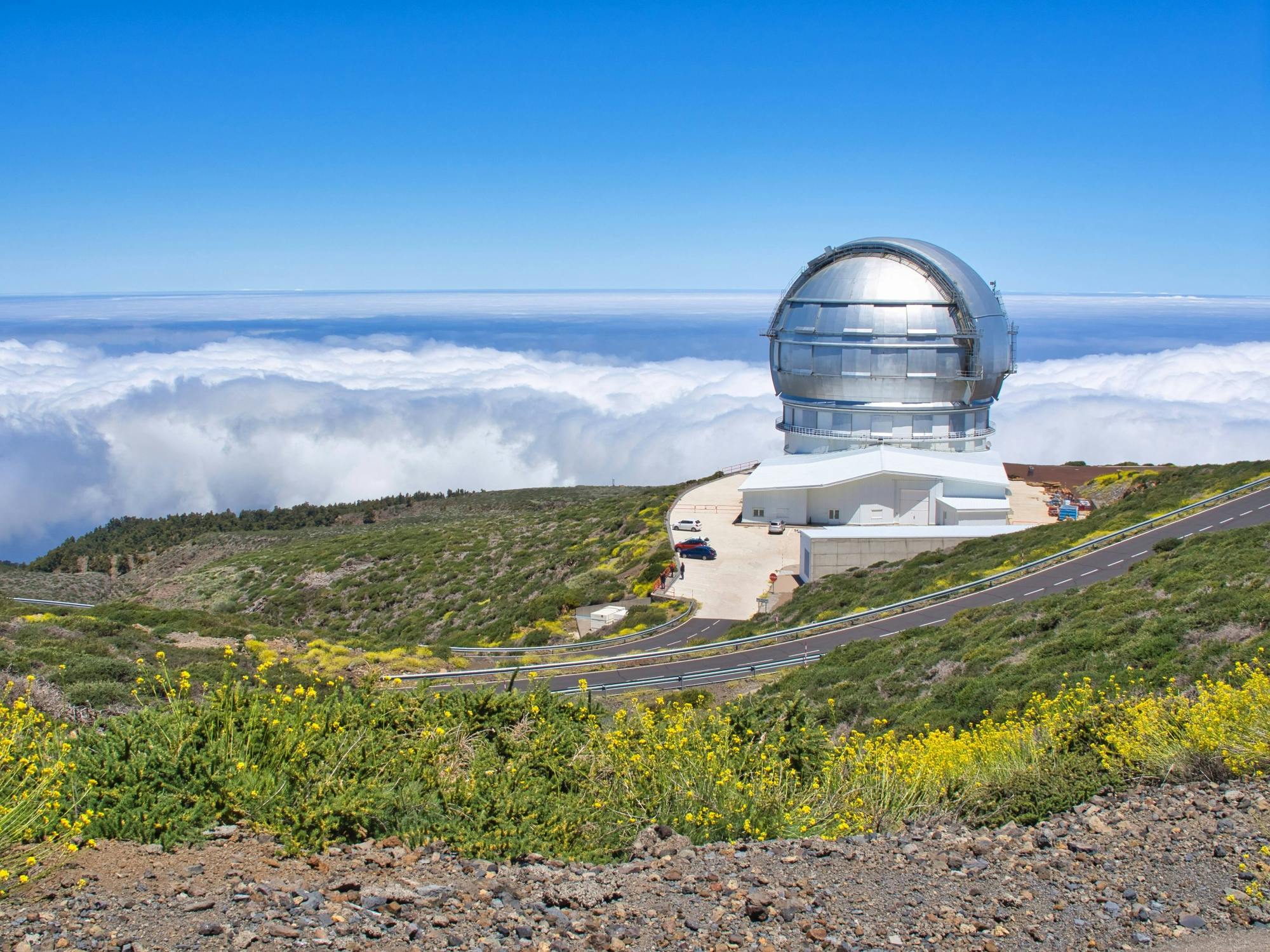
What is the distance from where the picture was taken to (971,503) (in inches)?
1146

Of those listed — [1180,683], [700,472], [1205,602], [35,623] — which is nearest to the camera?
[1180,683]

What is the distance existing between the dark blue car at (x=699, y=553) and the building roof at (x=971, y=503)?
24.5ft

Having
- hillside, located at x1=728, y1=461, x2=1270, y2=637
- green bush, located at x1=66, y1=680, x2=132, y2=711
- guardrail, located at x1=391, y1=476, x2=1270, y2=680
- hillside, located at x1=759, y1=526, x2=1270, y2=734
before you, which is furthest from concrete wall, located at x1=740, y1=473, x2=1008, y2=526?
green bush, located at x1=66, y1=680, x2=132, y2=711

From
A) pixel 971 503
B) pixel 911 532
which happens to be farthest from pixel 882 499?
pixel 911 532

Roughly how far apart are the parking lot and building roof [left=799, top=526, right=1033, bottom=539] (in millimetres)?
1651

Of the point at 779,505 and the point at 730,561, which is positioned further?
the point at 779,505

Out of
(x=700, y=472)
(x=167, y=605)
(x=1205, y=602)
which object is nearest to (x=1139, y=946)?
(x=1205, y=602)

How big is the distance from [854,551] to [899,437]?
7.62m

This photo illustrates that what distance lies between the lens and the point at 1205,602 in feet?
39.8

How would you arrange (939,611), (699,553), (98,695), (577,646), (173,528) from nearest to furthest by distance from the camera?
(98,695) → (939,611) → (577,646) → (699,553) → (173,528)

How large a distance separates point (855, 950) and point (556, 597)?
22.7 meters

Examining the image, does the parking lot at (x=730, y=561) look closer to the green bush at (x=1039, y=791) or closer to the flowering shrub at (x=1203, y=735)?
the flowering shrub at (x=1203, y=735)

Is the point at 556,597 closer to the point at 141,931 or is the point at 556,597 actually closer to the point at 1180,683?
the point at 1180,683

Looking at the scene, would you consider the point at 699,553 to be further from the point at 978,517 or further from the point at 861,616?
the point at 978,517
